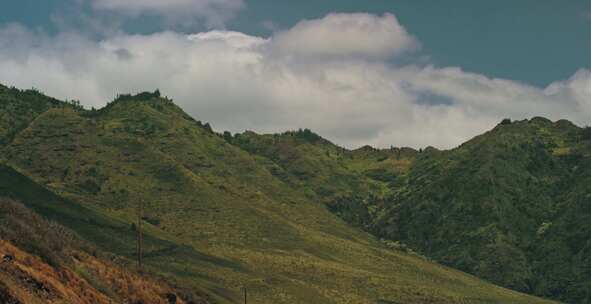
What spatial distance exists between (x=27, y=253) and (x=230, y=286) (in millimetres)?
82894

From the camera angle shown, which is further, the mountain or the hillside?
the mountain

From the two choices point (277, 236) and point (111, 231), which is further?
point (277, 236)

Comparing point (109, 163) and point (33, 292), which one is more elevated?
point (109, 163)

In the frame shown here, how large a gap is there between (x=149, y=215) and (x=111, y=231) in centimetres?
4241

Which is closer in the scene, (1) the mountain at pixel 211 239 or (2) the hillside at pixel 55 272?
(2) the hillside at pixel 55 272

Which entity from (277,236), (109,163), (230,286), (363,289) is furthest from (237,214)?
(230,286)

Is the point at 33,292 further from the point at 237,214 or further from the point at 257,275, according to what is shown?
the point at 237,214

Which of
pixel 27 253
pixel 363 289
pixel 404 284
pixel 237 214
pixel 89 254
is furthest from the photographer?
pixel 237 214

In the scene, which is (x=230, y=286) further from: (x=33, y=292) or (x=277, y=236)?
(x=33, y=292)

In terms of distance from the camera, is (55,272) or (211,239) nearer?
(55,272)

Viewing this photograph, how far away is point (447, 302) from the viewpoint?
6063 inches

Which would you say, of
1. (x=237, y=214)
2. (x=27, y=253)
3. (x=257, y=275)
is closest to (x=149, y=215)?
(x=237, y=214)

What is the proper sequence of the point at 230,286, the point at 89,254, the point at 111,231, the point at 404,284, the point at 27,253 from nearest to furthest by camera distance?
the point at 27,253, the point at 89,254, the point at 230,286, the point at 111,231, the point at 404,284

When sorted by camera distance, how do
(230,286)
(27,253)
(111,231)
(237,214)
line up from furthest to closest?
(237,214) < (111,231) < (230,286) < (27,253)
